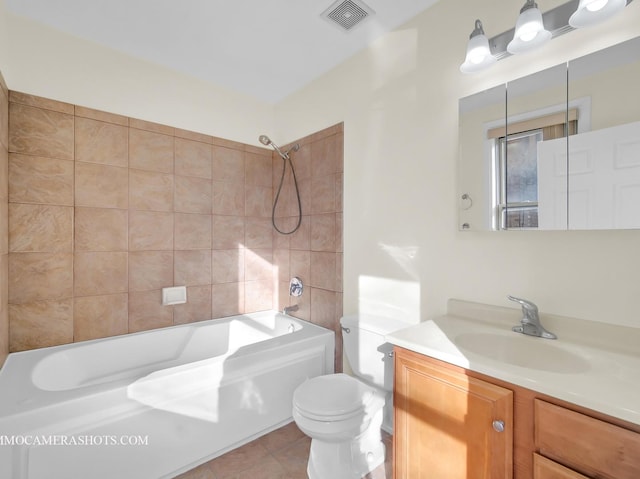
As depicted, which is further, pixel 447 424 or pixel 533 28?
pixel 533 28

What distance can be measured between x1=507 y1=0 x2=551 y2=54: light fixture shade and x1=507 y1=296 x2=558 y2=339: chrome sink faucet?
3.35ft

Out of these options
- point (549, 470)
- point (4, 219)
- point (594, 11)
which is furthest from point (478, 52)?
point (4, 219)

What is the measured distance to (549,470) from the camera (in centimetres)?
85

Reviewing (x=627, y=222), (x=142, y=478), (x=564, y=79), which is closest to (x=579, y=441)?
(x=627, y=222)

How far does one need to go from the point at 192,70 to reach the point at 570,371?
2.76 metres

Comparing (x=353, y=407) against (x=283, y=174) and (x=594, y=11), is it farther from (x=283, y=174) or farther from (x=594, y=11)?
(x=283, y=174)

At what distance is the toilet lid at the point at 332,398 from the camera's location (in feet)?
4.64

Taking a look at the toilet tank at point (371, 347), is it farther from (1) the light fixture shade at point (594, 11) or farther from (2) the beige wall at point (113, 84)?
(2) the beige wall at point (113, 84)

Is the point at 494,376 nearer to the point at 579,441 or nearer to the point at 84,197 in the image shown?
the point at 579,441

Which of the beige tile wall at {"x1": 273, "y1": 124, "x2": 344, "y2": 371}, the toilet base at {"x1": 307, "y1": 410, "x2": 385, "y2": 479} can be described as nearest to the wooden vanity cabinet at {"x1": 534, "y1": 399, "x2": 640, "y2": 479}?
the toilet base at {"x1": 307, "y1": 410, "x2": 385, "y2": 479}

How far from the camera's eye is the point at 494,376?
3.15 ft

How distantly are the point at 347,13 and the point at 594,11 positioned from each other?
1.13 metres

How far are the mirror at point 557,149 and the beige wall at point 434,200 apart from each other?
6 centimetres

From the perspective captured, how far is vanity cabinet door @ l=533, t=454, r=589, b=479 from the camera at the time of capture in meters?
0.81
